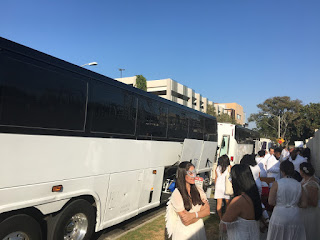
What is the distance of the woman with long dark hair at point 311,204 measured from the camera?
3.95 meters

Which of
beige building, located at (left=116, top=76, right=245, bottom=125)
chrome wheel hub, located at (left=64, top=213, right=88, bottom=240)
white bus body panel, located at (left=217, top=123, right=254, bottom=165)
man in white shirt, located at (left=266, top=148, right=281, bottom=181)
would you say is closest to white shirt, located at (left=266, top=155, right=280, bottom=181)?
man in white shirt, located at (left=266, top=148, right=281, bottom=181)

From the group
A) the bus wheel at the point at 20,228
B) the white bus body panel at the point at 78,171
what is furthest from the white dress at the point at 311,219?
the bus wheel at the point at 20,228

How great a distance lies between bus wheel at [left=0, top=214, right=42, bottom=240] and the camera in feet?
10.1

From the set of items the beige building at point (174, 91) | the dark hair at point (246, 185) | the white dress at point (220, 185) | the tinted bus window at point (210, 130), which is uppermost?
the beige building at point (174, 91)

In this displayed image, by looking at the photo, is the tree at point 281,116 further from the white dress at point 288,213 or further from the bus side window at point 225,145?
the white dress at point 288,213

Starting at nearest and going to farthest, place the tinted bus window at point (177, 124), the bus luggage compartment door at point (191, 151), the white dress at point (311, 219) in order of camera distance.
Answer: the white dress at point (311, 219), the tinted bus window at point (177, 124), the bus luggage compartment door at point (191, 151)

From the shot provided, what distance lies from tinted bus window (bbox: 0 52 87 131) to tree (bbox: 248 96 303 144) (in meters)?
49.5

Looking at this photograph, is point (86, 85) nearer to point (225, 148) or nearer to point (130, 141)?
point (130, 141)

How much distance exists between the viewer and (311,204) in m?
3.93

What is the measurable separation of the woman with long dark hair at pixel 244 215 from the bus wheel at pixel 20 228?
2832mm

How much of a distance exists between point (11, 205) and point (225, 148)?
15.3 m

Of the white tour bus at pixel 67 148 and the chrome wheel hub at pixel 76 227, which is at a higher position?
the white tour bus at pixel 67 148

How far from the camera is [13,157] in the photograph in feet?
10.4

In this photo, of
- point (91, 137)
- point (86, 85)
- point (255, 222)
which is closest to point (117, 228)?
point (91, 137)
